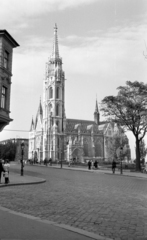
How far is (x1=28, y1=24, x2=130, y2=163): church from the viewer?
110 metres

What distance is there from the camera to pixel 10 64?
25.7m

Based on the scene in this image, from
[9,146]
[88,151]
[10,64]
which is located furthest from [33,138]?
[10,64]

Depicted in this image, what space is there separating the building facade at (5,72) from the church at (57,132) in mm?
80741

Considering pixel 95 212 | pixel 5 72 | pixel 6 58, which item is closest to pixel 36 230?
pixel 95 212

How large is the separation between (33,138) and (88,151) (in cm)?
2693

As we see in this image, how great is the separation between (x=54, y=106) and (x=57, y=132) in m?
11.3

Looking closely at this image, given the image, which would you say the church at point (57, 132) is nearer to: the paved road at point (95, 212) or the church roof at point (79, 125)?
the church roof at point (79, 125)

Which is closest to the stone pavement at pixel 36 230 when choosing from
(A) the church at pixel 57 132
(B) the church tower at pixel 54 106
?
(A) the church at pixel 57 132

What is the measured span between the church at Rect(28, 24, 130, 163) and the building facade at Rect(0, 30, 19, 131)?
80.7 meters

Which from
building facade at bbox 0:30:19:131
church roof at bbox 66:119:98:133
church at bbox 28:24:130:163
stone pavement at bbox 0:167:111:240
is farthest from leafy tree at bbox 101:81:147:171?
church roof at bbox 66:119:98:133

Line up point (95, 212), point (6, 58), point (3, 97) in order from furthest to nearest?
point (6, 58), point (3, 97), point (95, 212)

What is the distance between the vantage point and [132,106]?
3825 cm

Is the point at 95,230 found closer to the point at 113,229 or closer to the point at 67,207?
the point at 113,229

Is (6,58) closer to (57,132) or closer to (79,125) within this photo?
(57,132)
